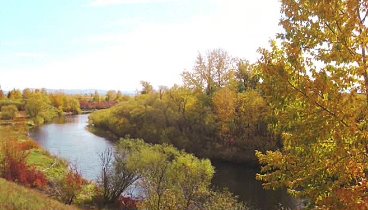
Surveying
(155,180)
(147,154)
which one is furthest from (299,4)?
(147,154)

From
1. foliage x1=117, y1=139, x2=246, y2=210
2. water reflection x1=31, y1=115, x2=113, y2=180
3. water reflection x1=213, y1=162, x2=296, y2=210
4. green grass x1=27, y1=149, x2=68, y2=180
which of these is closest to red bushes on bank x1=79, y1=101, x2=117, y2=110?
water reflection x1=31, y1=115, x2=113, y2=180

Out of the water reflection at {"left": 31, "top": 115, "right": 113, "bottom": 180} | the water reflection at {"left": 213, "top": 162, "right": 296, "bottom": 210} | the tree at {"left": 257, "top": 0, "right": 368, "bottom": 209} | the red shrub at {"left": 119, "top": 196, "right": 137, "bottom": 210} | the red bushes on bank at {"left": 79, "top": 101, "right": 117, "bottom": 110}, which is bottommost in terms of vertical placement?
the water reflection at {"left": 213, "top": 162, "right": 296, "bottom": 210}

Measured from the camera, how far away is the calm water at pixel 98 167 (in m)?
31.3

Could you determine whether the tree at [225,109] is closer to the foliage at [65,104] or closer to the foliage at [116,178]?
the foliage at [116,178]

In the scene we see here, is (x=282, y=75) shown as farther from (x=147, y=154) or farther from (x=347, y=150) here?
(x=147, y=154)

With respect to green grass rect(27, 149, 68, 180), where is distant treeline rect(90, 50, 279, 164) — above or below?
above

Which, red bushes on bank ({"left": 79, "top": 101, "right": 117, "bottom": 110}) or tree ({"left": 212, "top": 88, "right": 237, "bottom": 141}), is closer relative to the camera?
tree ({"left": 212, "top": 88, "right": 237, "bottom": 141})

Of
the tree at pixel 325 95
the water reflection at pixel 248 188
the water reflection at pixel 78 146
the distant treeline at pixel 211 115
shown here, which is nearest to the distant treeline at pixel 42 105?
the water reflection at pixel 78 146

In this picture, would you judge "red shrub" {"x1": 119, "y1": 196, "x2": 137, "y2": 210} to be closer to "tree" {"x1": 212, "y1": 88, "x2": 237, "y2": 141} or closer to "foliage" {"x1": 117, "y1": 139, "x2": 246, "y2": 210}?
"foliage" {"x1": 117, "y1": 139, "x2": 246, "y2": 210}

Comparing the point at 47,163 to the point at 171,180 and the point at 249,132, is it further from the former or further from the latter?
the point at 249,132

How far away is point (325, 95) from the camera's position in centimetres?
732

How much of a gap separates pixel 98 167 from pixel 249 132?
19142 millimetres

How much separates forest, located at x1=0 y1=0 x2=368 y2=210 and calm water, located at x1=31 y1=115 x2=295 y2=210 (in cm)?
192

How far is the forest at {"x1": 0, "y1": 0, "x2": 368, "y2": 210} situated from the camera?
24.0ft
